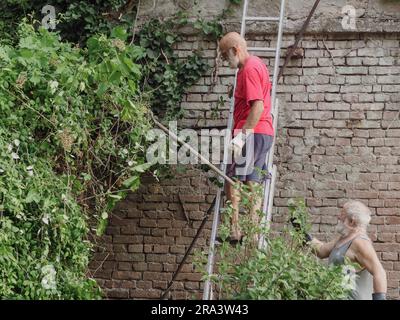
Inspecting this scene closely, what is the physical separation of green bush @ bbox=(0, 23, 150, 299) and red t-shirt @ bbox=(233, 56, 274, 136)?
0.68 m

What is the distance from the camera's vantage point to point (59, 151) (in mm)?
7254

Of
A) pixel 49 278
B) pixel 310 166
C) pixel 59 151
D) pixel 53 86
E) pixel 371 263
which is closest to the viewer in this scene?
pixel 371 263

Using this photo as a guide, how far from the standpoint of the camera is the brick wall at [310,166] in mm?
8375

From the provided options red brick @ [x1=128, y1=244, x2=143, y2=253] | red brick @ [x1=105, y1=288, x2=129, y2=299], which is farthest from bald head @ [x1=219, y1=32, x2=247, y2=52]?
red brick @ [x1=105, y1=288, x2=129, y2=299]

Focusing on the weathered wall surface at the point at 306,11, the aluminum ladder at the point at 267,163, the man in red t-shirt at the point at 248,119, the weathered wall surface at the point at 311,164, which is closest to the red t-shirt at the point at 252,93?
the man in red t-shirt at the point at 248,119

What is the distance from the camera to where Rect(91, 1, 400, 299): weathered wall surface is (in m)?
8.38

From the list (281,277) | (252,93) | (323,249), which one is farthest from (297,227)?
(252,93)

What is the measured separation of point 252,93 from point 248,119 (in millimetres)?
188

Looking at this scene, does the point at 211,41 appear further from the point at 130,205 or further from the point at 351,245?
the point at 351,245

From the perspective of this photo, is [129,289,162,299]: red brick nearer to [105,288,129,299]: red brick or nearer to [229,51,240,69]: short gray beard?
[105,288,129,299]: red brick

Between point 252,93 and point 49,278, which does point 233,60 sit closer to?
point 252,93

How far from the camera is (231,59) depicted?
7.62 m

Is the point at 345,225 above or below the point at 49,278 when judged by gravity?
above

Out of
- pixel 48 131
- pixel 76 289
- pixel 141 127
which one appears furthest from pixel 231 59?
pixel 76 289
